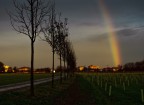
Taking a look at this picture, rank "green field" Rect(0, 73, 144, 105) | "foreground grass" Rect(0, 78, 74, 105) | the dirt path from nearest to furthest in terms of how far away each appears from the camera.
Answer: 1. "foreground grass" Rect(0, 78, 74, 105)
2. "green field" Rect(0, 73, 144, 105)
3. the dirt path

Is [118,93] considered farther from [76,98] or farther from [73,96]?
[76,98]

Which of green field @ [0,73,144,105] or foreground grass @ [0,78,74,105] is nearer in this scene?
foreground grass @ [0,78,74,105]

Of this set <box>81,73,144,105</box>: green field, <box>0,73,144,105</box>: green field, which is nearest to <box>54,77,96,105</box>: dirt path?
<box>0,73,144,105</box>: green field

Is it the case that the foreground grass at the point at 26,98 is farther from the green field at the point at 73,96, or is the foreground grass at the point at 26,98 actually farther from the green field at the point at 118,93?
the green field at the point at 118,93

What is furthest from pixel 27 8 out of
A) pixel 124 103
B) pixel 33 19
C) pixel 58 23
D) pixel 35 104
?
pixel 58 23

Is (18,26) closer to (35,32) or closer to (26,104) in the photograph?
(35,32)

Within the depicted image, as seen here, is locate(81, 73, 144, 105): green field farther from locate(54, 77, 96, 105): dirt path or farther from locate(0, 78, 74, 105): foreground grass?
locate(0, 78, 74, 105): foreground grass

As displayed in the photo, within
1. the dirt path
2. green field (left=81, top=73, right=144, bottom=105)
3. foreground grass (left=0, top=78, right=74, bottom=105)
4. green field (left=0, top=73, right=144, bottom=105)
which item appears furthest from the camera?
green field (left=81, top=73, right=144, bottom=105)

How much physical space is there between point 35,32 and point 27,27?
27.3 inches

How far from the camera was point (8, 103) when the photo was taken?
1734 centimetres

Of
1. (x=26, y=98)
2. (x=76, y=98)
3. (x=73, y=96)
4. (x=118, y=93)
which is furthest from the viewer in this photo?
(x=118, y=93)

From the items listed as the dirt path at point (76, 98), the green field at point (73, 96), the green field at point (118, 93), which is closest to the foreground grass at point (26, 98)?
the green field at point (73, 96)

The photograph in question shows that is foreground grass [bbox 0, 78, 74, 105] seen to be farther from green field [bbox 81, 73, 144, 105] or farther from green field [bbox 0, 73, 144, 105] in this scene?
green field [bbox 81, 73, 144, 105]

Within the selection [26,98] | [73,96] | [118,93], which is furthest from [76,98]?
[118,93]
